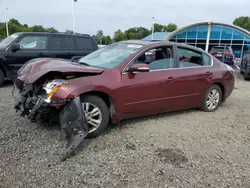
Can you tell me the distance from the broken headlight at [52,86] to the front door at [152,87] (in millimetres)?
999

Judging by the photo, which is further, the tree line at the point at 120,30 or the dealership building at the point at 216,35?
the tree line at the point at 120,30

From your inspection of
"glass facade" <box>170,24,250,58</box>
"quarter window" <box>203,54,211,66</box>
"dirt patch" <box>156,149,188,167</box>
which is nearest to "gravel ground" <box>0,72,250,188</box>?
"dirt patch" <box>156,149,188,167</box>

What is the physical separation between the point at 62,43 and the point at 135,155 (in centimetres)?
606

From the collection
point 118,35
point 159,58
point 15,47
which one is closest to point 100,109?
point 159,58

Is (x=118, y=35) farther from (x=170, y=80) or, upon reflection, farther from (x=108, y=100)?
(x=108, y=100)

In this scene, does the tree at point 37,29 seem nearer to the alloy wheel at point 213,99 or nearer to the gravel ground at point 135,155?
the gravel ground at point 135,155

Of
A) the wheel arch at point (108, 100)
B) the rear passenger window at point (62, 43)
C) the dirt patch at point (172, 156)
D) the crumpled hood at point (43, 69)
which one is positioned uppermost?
the rear passenger window at point (62, 43)

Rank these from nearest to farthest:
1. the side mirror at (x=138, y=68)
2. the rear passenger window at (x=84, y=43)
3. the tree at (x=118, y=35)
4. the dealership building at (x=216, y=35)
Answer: the side mirror at (x=138, y=68) < the rear passenger window at (x=84, y=43) < the dealership building at (x=216, y=35) < the tree at (x=118, y=35)

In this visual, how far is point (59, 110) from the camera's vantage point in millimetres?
3594

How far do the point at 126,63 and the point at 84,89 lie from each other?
3.08ft

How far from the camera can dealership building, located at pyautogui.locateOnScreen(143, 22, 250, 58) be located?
2745cm

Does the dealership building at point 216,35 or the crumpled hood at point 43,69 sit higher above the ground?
the dealership building at point 216,35

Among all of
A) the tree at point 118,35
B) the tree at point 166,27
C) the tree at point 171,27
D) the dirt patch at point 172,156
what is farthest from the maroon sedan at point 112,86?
the tree at point 171,27

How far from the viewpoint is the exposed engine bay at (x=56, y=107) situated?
11.2ft
